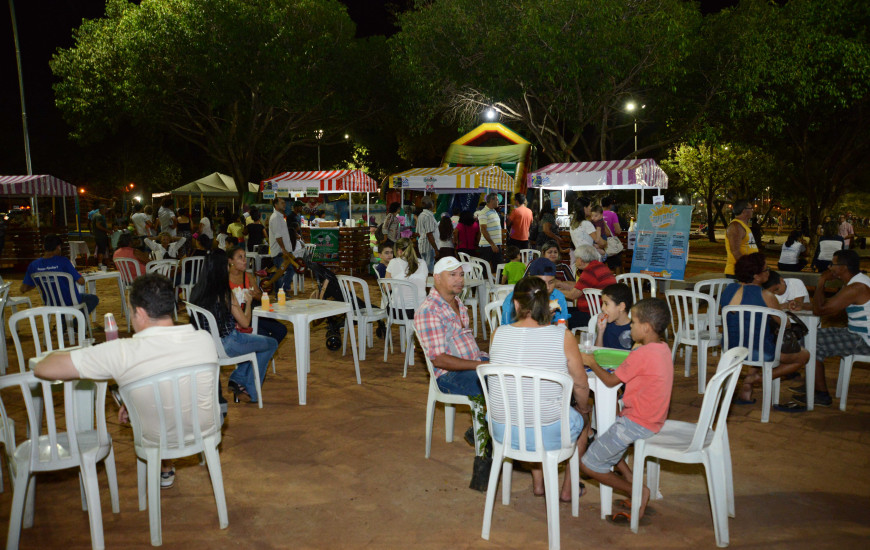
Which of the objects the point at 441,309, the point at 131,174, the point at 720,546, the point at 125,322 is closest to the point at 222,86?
the point at 125,322

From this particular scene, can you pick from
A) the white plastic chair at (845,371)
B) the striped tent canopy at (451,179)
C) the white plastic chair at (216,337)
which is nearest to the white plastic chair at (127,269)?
the white plastic chair at (216,337)

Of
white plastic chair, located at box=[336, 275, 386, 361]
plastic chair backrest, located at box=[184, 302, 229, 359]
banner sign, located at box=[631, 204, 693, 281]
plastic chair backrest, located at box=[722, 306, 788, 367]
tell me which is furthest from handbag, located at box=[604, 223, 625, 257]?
plastic chair backrest, located at box=[184, 302, 229, 359]

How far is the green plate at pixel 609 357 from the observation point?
3.77 metres

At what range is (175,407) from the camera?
3.24 metres

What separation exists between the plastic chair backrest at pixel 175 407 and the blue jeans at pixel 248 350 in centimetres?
199

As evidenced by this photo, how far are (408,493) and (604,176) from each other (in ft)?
33.3

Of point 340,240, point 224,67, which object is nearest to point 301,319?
point 340,240

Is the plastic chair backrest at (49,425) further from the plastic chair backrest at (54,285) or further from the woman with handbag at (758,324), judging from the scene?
the plastic chair backrest at (54,285)

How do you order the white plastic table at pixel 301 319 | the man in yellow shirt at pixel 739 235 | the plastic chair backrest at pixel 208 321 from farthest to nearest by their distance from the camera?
the man in yellow shirt at pixel 739 235
the white plastic table at pixel 301 319
the plastic chair backrest at pixel 208 321

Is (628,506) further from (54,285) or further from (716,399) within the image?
(54,285)

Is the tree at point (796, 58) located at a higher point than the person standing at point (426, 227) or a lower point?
higher

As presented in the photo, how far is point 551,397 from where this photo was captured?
3219 millimetres

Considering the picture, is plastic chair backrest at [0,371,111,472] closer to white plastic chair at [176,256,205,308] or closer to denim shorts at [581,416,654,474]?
denim shorts at [581,416,654,474]

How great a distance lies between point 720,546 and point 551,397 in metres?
1.14
